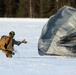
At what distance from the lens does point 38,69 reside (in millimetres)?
10180

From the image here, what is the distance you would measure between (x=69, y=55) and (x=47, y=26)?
1.33m

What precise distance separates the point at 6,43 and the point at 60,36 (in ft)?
7.60

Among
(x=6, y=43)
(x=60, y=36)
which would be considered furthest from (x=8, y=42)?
(x=60, y=36)

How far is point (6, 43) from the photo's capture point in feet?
37.8

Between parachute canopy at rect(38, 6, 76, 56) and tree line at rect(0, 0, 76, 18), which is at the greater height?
parachute canopy at rect(38, 6, 76, 56)

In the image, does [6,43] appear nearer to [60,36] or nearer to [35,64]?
[35,64]

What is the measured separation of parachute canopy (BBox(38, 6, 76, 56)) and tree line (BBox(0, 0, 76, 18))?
113 ft

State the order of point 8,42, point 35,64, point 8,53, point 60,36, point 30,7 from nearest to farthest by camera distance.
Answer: point 35,64 → point 8,42 → point 8,53 → point 60,36 → point 30,7

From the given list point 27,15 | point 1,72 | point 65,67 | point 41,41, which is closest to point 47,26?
point 41,41

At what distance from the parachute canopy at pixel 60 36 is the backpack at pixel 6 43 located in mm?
2045

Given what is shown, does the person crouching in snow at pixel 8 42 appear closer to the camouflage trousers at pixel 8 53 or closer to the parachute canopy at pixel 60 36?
the camouflage trousers at pixel 8 53

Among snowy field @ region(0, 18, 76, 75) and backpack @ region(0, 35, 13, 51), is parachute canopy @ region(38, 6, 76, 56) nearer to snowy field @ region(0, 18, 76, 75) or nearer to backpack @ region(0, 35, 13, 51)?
snowy field @ region(0, 18, 76, 75)

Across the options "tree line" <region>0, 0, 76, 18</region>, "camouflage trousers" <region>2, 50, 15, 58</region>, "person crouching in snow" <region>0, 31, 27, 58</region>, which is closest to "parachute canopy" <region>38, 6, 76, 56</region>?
"camouflage trousers" <region>2, 50, 15, 58</region>

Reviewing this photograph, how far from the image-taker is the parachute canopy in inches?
513
